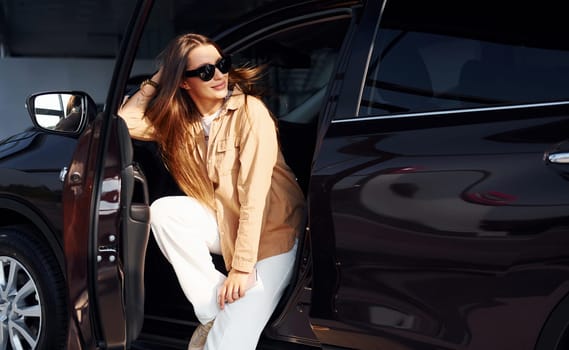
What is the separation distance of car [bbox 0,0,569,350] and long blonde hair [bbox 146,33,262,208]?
0.53 ft

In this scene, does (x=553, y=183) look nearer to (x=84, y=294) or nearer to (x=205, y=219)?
(x=205, y=219)

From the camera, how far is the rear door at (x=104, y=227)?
2314mm

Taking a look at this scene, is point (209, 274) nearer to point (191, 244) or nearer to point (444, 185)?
point (191, 244)

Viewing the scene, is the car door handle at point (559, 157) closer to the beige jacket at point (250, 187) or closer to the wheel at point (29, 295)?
the beige jacket at point (250, 187)

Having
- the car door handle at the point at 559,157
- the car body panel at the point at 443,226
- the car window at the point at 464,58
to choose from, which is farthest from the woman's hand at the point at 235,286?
the car door handle at the point at 559,157

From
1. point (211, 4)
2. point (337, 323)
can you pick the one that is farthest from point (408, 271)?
point (211, 4)

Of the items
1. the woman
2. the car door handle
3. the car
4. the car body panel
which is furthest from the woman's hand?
the car door handle

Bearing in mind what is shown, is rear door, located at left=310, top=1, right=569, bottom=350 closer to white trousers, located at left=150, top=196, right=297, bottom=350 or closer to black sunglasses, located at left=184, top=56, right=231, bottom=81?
white trousers, located at left=150, top=196, right=297, bottom=350

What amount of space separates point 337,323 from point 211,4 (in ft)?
24.6

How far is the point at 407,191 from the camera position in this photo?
209 cm

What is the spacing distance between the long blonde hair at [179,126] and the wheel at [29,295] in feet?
1.94

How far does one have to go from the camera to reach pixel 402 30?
2285 millimetres

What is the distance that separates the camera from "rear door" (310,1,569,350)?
1.96 m

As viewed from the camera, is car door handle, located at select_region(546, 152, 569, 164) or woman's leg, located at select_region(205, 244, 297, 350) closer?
car door handle, located at select_region(546, 152, 569, 164)
